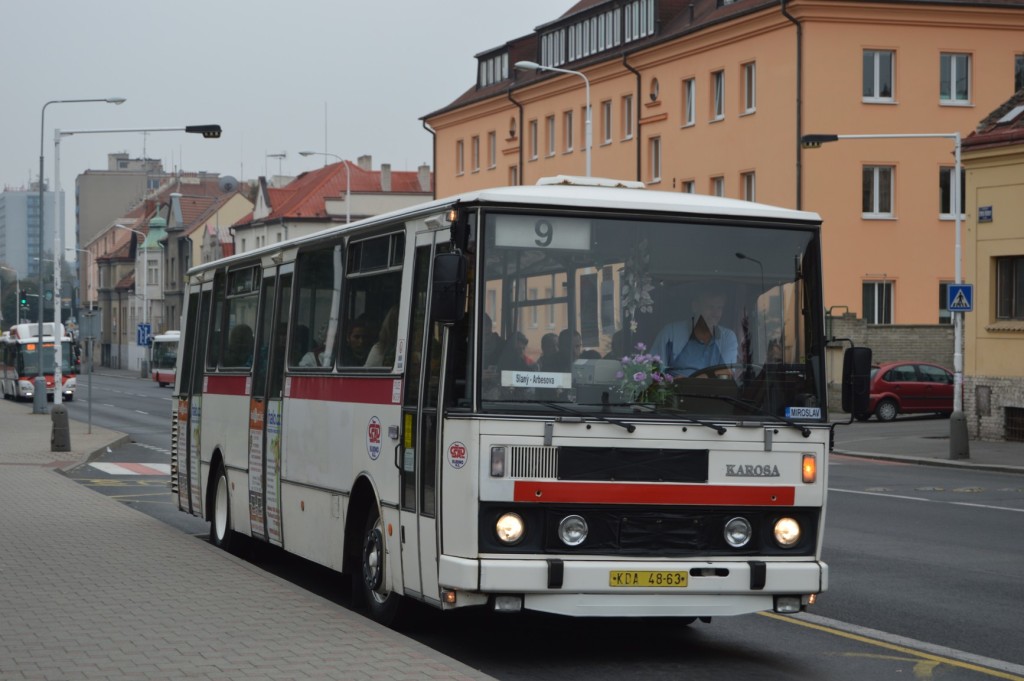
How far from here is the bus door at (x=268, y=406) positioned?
43.1ft

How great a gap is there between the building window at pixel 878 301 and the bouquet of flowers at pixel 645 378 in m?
42.6

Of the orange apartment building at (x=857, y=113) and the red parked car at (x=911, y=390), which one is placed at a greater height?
the orange apartment building at (x=857, y=113)

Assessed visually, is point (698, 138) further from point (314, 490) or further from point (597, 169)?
point (314, 490)

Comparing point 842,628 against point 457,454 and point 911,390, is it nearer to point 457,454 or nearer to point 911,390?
point 457,454

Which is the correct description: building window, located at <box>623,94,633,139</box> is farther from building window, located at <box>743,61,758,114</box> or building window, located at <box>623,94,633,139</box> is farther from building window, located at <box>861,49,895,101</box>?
building window, located at <box>861,49,895,101</box>

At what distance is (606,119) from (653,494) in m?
53.2

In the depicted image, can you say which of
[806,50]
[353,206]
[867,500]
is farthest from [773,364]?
[353,206]

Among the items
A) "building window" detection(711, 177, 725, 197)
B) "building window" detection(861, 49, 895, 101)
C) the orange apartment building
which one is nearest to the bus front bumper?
the orange apartment building

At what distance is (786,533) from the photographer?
9492mm

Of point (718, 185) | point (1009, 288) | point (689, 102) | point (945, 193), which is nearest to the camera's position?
point (1009, 288)

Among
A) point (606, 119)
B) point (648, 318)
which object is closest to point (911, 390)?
point (606, 119)

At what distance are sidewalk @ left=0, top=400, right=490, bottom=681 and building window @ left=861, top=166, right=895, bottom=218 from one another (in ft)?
123

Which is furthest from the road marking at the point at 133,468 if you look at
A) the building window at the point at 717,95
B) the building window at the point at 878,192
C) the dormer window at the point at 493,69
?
the dormer window at the point at 493,69

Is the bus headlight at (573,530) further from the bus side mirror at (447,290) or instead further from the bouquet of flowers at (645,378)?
the bus side mirror at (447,290)
